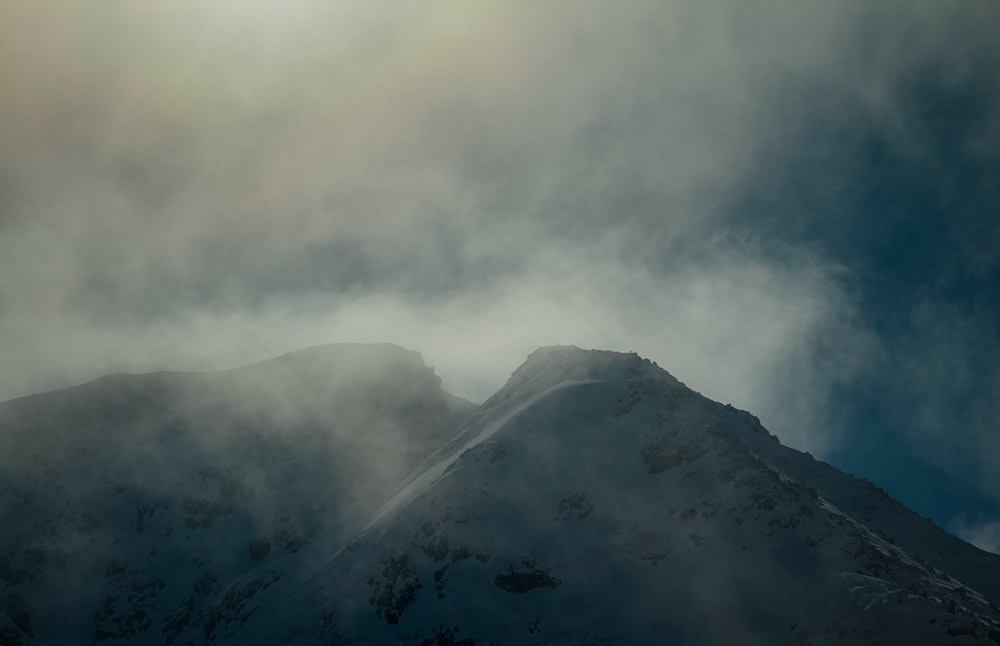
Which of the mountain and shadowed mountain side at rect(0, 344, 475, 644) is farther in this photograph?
shadowed mountain side at rect(0, 344, 475, 644)

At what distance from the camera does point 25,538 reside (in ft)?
438

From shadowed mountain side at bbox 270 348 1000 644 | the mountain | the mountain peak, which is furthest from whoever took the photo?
the mountain peak

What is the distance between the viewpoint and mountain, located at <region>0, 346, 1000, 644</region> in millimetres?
80938

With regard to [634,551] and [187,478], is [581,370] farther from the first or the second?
[187,478]

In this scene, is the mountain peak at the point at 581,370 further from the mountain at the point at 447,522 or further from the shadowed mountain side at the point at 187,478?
the shadowed mountain side at the point at 187,478

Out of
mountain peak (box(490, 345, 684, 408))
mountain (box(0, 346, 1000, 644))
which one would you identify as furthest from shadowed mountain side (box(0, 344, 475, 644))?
mountain peak (box(490, 345, 684, 408))

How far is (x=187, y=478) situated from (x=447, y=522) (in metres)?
75.5

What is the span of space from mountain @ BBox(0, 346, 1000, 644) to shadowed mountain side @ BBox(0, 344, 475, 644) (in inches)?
18.5

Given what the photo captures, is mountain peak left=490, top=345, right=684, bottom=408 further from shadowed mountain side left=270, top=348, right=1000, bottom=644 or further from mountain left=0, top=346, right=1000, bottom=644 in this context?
shadowed mountain side left=270, top=348, right=1000, bottom=644

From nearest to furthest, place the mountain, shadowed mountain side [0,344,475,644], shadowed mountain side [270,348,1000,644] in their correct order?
shadowed mountain side [270,348,1000,644] < the mountain < shadowed mountain side [0,344,475,644]

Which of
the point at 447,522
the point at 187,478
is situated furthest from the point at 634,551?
the point at 187,478

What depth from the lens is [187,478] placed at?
151 m

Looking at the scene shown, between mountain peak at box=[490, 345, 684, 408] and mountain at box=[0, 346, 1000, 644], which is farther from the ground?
mountain peak at box=[490, 345, 684, 408]

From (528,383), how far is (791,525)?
6156 centimetres
